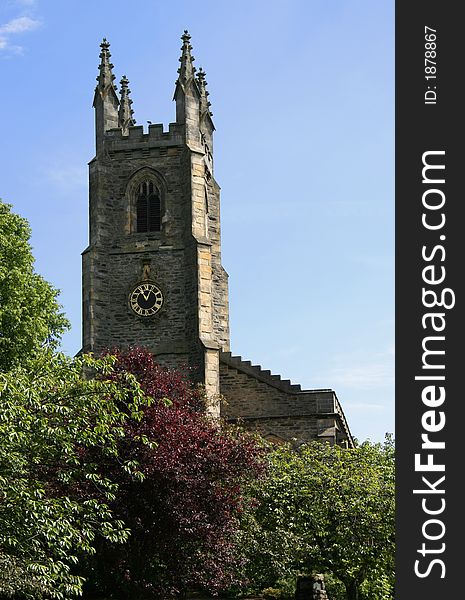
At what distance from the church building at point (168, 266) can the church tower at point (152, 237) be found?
4cm

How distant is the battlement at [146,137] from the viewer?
47312 mm

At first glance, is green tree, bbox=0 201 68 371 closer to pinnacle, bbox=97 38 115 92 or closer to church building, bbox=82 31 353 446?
church building, bbox=82 31 353 446

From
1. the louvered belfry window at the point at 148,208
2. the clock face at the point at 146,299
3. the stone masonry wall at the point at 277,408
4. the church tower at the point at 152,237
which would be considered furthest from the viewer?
the louvered belfry window at the point at 148,208

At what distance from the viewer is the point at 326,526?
26.9 metres

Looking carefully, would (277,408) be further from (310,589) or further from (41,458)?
(41,458)

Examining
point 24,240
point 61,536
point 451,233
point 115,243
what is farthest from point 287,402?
point 451,233

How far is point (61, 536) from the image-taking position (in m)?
17.1

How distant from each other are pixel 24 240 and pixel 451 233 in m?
28.7

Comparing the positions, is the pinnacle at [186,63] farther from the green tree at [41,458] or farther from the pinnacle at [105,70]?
the green tree at [41,458]

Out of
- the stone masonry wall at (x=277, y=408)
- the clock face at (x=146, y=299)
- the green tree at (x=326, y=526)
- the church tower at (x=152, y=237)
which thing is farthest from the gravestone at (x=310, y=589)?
the clock face at (x=146, y=299)

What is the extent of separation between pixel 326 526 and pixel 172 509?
632cm

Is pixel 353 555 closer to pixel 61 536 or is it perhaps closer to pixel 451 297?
pixel 61 536

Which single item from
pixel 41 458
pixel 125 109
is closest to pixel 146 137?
pixel 125 109

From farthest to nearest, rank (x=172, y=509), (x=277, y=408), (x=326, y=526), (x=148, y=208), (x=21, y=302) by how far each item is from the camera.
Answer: (x=148, y=208)
(x=277, y=408)
(x=21, y=302)
(x=326, y=526)
(x=172, y=509)
